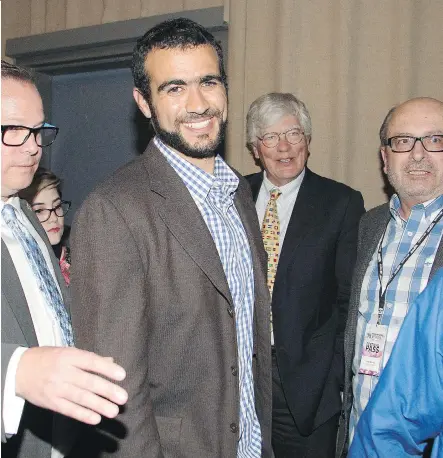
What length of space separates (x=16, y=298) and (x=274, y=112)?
5.05ft

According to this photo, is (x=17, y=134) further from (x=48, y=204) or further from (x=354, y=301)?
(x=354, y=301)

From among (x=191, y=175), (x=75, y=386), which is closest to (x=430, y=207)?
(x=191, y=175)

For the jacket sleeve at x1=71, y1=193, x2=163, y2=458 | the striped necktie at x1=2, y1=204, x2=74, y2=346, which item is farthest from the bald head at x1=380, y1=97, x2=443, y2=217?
the striped necktie at x1=2, y1=204, x2=74, y2=346

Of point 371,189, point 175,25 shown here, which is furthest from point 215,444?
point 371,189

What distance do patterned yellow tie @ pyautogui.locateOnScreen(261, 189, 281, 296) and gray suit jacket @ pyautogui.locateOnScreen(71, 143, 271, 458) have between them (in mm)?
874

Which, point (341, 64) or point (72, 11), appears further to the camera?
point (72, 11)

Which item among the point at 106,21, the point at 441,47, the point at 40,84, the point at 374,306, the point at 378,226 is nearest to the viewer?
the point at 374,306

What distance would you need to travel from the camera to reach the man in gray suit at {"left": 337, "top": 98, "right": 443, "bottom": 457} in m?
1.93

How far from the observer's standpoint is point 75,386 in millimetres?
816

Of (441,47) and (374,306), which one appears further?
(441,47)

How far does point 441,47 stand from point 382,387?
1879 millimetres

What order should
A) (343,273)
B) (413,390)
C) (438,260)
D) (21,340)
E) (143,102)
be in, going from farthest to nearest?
1. (343,273)
2. (438,260)
3. (143,102)
4. (21,340)
5. (413,390)

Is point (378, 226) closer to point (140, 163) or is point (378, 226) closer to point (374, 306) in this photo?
point (374, 306)

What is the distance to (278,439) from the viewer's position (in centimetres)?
230
